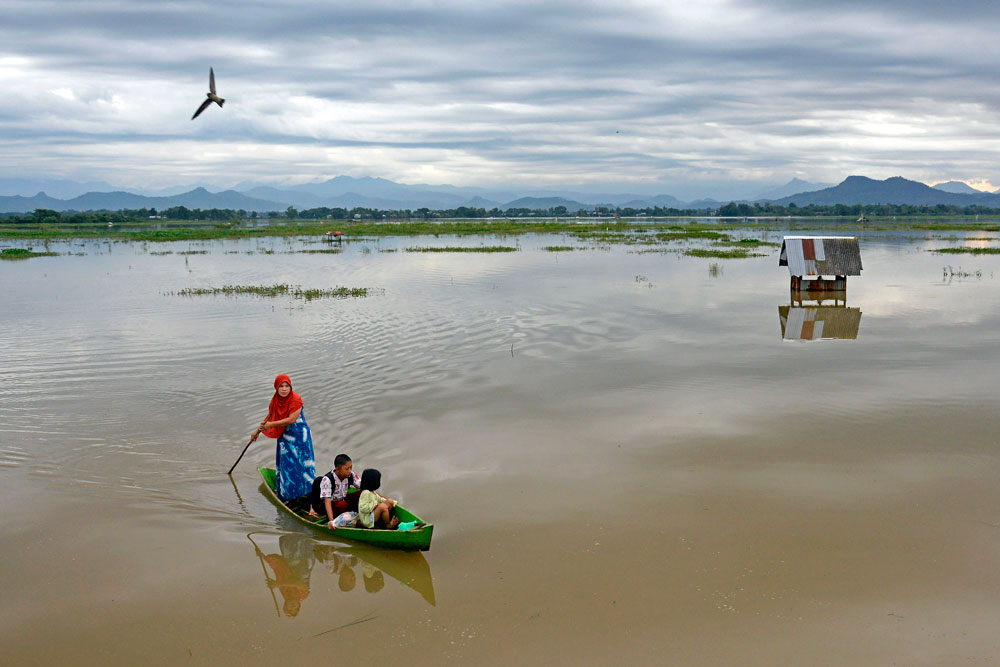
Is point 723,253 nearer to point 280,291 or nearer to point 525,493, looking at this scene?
point 280,291

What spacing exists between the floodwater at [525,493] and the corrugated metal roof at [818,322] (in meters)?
0.16

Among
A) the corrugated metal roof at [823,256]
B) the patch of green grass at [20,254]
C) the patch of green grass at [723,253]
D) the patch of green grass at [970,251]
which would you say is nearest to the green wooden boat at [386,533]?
the corrugated metal roof at [823,256]

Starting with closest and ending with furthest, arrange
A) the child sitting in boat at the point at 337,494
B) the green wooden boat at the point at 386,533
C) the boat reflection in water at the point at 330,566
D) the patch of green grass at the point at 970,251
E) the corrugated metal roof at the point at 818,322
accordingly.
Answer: the boat reflection in water at the point at 330,566
the green wooden boat at the point at 386,533
the child sitting in boat at the point at 337,494
the corrugated metal roof at the point at 818,322
the patch of green grass at the point at 970,251

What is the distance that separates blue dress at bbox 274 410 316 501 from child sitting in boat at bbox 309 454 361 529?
1.02ft

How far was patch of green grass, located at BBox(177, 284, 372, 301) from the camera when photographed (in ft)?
80.8

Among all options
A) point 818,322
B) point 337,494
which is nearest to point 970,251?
point 818,322

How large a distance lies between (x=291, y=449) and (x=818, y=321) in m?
16.0

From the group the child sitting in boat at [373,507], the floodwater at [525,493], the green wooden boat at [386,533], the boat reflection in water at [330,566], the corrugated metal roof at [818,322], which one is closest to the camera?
the floodwater at [525,493]

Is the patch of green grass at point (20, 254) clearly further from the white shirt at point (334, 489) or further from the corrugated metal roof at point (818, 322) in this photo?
the white shirt at point (334, 489)

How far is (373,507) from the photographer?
272 inches

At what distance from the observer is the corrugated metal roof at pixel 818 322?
17234 mm

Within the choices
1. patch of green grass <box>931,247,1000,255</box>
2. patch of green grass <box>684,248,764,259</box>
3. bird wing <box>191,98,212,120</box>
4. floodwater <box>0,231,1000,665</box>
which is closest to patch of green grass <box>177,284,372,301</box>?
floodwater <box>0,231,1000,665</box>

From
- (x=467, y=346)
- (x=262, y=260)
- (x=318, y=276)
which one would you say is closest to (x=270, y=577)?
(x=467, y=346)

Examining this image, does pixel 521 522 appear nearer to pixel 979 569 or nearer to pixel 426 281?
pixel 979 569
